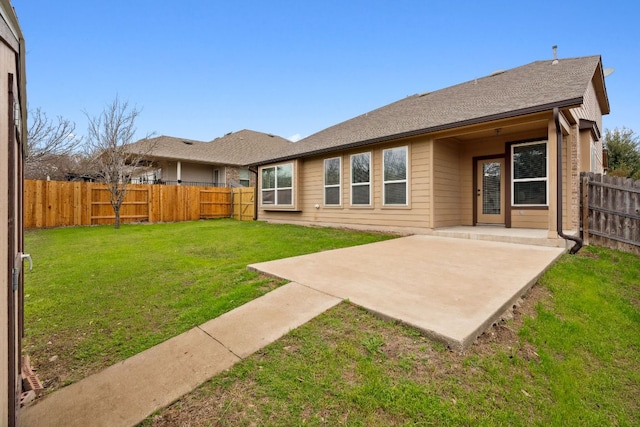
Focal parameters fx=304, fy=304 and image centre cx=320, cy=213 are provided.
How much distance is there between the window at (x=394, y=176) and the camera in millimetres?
8062

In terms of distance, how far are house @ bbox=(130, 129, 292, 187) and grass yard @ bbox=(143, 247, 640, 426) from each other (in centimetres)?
1579

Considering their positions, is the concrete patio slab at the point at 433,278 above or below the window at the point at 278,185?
below

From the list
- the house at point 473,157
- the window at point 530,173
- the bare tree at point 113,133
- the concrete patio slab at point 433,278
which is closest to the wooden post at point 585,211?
the house at point 473,157

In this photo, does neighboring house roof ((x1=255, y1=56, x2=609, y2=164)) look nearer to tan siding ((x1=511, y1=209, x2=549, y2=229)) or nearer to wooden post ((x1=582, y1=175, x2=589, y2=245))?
wooden post ((x1=582, y1=175, x2=589, y2=245))

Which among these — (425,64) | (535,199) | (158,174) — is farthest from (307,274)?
(158,174)

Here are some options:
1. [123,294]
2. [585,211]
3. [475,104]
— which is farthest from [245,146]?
[585,211]

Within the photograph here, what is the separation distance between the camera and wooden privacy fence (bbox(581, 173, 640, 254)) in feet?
19.2

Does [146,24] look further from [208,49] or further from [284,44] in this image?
[284,44]

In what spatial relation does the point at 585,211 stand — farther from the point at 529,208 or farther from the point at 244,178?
the point at 244,178

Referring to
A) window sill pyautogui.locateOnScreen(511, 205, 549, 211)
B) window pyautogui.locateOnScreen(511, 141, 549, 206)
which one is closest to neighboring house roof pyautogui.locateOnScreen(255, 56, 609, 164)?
window pyautogui.locateOnScreen(511, 141, 549, 206)

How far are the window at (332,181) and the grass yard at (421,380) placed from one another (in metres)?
7.18

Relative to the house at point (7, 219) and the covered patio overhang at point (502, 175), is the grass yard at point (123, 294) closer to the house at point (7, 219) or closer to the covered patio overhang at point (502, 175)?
the house at point (7, 219)

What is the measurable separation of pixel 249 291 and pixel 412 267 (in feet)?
7.32

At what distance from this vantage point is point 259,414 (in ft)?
5.44
